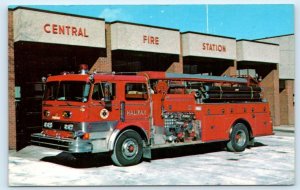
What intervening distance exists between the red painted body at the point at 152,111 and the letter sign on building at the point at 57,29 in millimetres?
2164

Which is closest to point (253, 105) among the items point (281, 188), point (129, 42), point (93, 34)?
point (281, 188)

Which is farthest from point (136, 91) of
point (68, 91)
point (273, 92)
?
point (273, 92)

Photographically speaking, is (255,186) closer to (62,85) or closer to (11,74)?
(62,85)

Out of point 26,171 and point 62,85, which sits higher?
point 62,85

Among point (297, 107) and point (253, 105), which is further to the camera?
point (253, 105)

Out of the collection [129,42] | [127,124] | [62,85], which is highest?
[129,42]

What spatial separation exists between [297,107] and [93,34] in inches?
272

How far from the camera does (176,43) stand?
53.6ft

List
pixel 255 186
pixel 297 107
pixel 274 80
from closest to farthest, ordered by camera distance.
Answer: pixel 255 186
pixel 297 107
pixel 274 80

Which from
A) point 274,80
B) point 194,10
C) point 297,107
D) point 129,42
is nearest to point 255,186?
point 297,107

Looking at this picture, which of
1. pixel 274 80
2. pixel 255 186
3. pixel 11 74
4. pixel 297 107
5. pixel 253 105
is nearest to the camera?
pixel 255 186

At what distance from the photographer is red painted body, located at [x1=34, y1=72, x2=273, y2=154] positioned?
10.2m

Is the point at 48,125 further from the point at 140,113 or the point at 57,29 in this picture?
the point at 57,29

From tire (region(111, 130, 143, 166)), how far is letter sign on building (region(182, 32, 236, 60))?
691cm
